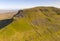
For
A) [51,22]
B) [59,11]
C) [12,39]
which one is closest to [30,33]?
[12,39]

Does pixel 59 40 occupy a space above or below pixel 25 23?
below

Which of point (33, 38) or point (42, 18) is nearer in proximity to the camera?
point (33, 38)

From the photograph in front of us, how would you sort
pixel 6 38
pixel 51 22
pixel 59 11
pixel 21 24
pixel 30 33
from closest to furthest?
1. pixel 6 38
2. pixel 30 33
3. pixel 21 24
4. pixel 51 22
5. pixel 59 11

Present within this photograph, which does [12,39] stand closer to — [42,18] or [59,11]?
[42,18]

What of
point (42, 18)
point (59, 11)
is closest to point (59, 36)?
point (42, 18)

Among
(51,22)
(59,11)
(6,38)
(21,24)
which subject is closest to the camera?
(6,38)

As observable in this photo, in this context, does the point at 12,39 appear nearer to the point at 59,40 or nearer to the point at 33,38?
the point at 33,38
